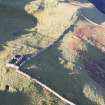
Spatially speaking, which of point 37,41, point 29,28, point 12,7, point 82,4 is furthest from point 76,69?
point 82,4

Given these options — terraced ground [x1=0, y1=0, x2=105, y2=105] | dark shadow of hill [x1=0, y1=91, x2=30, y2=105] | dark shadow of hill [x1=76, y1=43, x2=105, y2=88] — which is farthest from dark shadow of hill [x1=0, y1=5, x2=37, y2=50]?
dark shadow of hill [x1=0, y1=91, x2=30, y2=105]

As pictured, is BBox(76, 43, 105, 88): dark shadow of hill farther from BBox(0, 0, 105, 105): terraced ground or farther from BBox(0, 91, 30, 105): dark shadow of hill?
BBox(0, 91, 30, 105): dark shadow of hill

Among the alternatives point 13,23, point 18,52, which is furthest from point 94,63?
point 13,23

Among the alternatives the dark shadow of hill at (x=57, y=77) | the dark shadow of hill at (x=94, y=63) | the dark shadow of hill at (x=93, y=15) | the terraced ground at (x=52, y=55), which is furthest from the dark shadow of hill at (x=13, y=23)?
the dark shadow of hill at (x=93, y=15)

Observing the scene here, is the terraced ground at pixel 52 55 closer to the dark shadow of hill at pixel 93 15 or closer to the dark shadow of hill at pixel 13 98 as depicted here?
the dark shadow of hill at pixel 13 98

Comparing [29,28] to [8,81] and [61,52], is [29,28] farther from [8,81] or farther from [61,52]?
[8,81]

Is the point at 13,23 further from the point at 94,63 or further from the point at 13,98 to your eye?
the point at 13,98
